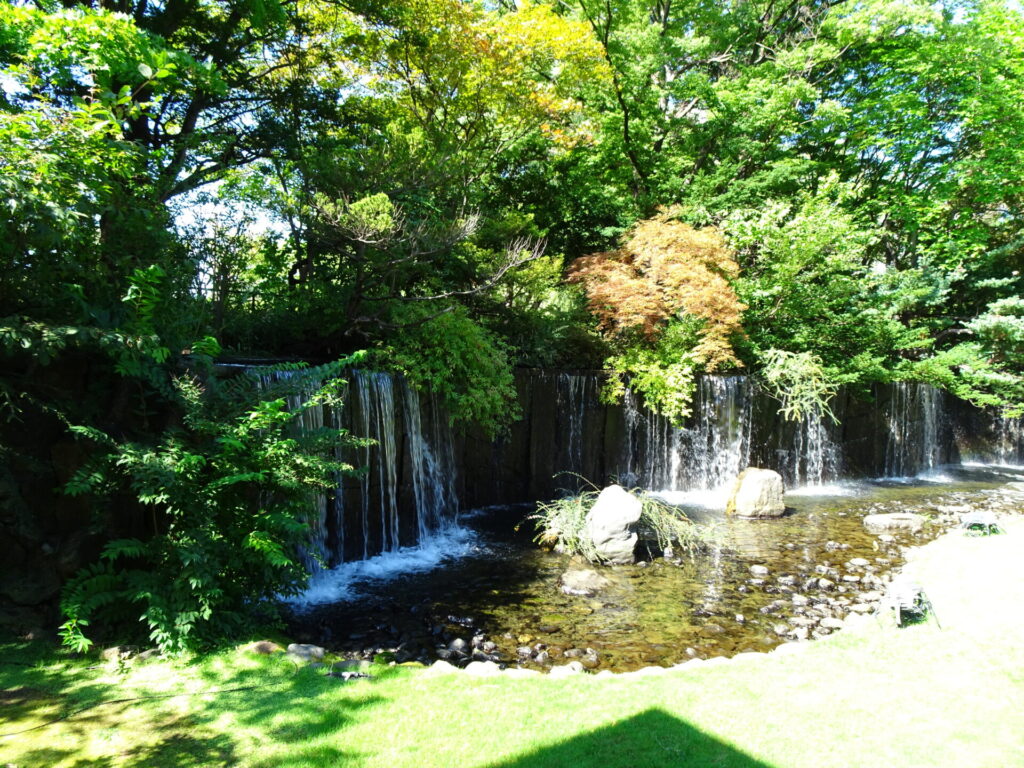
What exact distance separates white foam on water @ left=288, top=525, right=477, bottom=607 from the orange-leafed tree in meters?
5.49

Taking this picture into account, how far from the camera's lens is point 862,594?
6.92 m

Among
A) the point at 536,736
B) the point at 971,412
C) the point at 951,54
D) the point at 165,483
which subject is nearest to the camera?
the point at 536,736

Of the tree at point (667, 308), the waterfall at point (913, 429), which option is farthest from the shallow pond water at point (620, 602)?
the waterfall at point (913, 429)

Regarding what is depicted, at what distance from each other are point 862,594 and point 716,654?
266 centimetres

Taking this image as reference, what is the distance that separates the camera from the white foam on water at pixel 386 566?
675 centimetres

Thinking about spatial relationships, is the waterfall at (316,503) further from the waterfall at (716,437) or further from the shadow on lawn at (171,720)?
the waterfall at (716,437)

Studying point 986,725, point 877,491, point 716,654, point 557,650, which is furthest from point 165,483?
point 877,491

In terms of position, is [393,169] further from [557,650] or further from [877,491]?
[877,491]

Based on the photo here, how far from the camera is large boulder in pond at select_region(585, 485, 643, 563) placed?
25.9ft

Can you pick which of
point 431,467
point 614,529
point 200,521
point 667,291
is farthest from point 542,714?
point 667,291

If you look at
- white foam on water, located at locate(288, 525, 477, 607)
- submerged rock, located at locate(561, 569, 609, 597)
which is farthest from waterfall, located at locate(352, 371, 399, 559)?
submerged rock, located at locate(561, 569, 609, 597)

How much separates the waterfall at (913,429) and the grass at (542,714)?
12385 mm

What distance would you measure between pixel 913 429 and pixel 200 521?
17.4 metres

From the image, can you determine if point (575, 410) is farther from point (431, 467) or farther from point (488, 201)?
point (488, 201)
